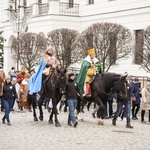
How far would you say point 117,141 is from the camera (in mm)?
13898

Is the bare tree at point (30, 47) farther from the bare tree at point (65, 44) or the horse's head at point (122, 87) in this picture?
the horse's head at point (122, 87)

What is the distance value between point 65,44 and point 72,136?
68.4 feet

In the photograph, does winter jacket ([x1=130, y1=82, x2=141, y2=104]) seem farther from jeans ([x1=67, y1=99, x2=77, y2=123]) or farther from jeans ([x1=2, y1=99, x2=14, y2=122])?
jeans ([x1=2, y1=99, x2=14, y2=122])

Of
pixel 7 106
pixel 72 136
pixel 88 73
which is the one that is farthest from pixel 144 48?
pixel 72 136

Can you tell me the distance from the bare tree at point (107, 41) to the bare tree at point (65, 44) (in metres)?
2.71

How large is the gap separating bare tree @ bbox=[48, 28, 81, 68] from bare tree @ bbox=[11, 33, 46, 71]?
185 centimetres

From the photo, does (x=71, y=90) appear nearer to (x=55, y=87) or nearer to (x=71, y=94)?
(x=71, y=94)

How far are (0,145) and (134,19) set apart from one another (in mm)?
24052

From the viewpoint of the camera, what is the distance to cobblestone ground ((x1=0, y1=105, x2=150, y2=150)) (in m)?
12.8

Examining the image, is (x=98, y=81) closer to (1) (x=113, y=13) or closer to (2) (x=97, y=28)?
(2) (x=97, y=28)

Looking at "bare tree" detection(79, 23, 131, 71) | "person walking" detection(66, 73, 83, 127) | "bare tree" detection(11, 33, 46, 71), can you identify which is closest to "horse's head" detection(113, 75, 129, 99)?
"person walking" detection(66, 73, 83, 127)

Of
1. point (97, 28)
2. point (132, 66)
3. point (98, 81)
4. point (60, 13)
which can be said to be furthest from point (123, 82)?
point (60, 13)

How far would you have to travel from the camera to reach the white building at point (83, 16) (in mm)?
35125

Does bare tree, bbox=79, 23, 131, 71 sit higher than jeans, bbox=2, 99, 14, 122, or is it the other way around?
bare tree, bbox=79, 23, 131, 71
